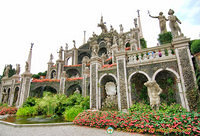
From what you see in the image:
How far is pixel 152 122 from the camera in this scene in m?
5.81

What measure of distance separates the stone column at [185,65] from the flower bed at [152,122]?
1.96 meters

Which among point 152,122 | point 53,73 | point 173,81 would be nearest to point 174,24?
point 173,81

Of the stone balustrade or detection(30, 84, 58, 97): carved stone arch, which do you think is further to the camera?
detection(30, 84, 58, 97): carved stone arch

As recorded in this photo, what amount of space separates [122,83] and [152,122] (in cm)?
379

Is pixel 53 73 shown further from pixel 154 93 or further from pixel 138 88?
pixel 154 93

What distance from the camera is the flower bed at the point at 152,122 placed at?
5039 mm

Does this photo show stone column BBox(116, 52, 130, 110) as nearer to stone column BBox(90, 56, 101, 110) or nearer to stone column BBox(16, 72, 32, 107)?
stone column BBox(90, 56, 101, 110)

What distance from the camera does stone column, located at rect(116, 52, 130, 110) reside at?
874cm

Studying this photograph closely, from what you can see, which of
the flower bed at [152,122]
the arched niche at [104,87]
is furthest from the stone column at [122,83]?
the flower bed at [152,122]

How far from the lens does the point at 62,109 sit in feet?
38.9

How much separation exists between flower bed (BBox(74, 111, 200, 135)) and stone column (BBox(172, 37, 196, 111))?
1962 millimetres

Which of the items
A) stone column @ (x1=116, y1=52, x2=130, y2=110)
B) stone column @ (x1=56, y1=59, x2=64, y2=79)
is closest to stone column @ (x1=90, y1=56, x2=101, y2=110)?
stone column @ (x1=116, y1=52, x2=130, y2=110)

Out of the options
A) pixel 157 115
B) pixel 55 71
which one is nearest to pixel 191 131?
pixel 157 115

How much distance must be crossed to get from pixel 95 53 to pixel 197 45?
7963 mm
